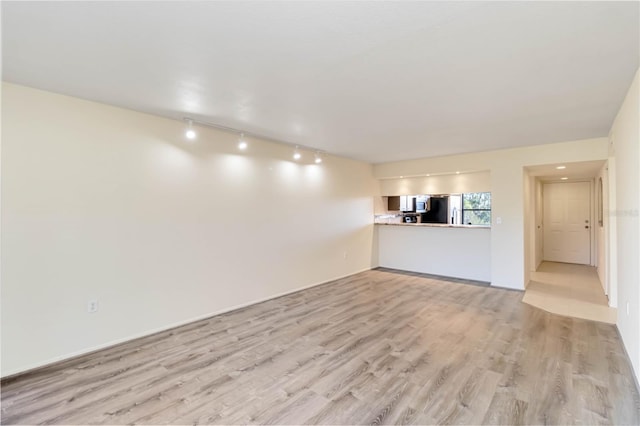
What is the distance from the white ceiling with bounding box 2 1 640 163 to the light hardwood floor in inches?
95.7

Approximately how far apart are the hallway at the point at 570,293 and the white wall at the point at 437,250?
0.95 m

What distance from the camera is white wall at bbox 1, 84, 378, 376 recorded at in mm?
2607

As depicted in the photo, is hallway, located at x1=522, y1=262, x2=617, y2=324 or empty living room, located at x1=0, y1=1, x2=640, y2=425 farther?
hallway, located at x1=522, y1=262, x2=617, y2=324

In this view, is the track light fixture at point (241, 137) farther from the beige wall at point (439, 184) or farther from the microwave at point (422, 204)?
the microwave at point (422, 204)

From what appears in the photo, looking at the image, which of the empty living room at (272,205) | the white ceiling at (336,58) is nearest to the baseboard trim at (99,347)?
the empty living room at (272,205)

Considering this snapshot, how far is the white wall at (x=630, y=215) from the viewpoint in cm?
236

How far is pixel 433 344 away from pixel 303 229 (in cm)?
279

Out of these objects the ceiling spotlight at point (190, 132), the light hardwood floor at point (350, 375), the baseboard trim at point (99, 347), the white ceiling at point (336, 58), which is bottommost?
the light hardwood floor at point (350, 375)

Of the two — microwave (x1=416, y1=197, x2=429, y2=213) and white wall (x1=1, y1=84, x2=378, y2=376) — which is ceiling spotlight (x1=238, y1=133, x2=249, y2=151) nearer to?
white wall (x1=1, y1=84, x2=378, y2=376)

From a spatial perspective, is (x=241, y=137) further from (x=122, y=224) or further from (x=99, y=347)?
(x=99, y=347)

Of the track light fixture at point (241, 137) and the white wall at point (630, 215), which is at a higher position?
the track light fixture at point (241, 137)

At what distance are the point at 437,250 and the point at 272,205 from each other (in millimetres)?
3652

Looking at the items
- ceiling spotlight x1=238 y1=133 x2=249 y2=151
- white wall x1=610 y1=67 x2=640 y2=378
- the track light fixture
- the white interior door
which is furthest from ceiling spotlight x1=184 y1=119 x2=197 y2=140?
the white interior door

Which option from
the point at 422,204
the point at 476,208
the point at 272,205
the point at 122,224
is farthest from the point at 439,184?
the point at 122,224
